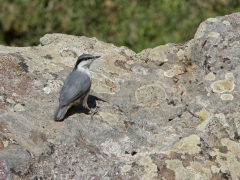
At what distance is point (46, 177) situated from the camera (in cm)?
368

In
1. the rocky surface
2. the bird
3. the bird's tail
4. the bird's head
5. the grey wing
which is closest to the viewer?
the rocky surface

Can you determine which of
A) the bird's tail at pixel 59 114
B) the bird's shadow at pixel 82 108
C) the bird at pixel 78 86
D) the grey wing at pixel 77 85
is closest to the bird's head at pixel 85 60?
the bird at pixel 78 86

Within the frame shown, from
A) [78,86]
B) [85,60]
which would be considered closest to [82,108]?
[78,86]

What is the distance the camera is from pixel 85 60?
198 inches

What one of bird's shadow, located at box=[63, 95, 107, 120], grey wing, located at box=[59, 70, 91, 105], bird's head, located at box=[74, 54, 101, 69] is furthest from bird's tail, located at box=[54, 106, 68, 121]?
bird's head, located at box=[74, 54, 101, 69]

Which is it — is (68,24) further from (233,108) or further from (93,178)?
(93,178)

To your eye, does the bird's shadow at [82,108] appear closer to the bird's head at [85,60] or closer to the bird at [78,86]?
the bird at [78,86]

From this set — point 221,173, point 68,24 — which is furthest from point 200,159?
point 68,24

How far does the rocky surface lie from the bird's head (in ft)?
0.55

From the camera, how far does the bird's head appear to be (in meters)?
4.97

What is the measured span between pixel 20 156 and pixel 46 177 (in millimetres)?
254

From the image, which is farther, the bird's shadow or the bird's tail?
the bird's shadow

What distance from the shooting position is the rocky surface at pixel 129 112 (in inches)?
151

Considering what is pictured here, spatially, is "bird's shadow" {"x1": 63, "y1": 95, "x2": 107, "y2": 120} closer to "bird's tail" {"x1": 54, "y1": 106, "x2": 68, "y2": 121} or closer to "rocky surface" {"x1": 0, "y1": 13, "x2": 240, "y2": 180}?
"rocky surface" {"x1": 0, "y1": 13, "x2": 240, "y2": 180}
